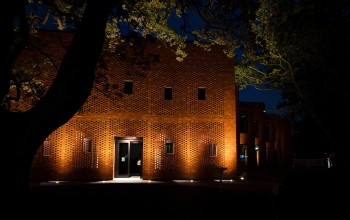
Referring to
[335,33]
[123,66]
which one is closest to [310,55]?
[335,33]

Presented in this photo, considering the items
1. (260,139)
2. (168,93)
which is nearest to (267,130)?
(260,139)

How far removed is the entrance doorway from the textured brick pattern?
328 millimetres

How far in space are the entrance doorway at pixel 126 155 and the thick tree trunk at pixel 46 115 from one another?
40.4ft

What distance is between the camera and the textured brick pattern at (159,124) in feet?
58.6

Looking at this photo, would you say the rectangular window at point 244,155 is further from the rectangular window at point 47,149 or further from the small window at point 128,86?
the rectangular window at point 47,149

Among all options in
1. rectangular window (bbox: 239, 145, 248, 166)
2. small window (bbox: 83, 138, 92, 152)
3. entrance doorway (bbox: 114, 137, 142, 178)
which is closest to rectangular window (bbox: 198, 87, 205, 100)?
entrance doorway (bbox: 114, 137, 142, 178)

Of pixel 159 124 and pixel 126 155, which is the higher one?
pixel 159 124

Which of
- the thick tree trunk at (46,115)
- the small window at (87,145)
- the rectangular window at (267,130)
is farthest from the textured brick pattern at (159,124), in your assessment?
the rectangular window at (267,130)

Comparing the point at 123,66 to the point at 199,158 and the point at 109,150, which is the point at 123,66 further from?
the point at 199,158

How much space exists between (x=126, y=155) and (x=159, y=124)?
7.63 ft

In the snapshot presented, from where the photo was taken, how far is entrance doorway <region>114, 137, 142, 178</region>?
1848cm

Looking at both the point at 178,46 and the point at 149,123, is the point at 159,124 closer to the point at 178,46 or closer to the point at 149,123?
the point at 149,123

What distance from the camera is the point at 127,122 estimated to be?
18.4m

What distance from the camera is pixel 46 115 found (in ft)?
19.7
